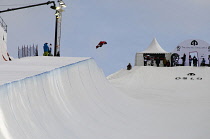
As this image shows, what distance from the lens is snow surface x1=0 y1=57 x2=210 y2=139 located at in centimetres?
598

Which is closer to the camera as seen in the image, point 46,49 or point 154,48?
point 46,49

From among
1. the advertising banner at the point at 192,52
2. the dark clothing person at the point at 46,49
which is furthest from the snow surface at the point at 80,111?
the advertising banner at the point at 192,52

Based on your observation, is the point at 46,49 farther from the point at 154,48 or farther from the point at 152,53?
the point at 154,48

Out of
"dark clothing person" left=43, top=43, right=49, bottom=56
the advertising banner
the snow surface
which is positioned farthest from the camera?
the advertising banner

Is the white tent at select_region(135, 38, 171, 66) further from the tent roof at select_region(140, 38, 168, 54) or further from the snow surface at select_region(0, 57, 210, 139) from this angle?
the snow surface at select_region(0, 57, 210, 139)

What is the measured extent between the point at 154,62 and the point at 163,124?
2708cm

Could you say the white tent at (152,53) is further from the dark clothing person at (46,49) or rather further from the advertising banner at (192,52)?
the dark clothing person at (46,49)

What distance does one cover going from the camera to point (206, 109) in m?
13.7

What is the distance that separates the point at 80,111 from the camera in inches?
349

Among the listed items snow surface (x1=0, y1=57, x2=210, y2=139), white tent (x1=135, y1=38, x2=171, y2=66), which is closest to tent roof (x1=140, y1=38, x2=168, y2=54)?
white tent (x1=135, y1=38, x2=171, y2=66)

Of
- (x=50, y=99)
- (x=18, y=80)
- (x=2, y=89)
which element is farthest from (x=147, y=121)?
(x=2, y=89)

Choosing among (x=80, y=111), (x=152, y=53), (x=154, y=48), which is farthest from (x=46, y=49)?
(x=154, y=48)

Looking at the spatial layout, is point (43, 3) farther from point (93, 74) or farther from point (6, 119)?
point (6, 119)

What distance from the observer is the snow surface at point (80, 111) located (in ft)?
19.6
